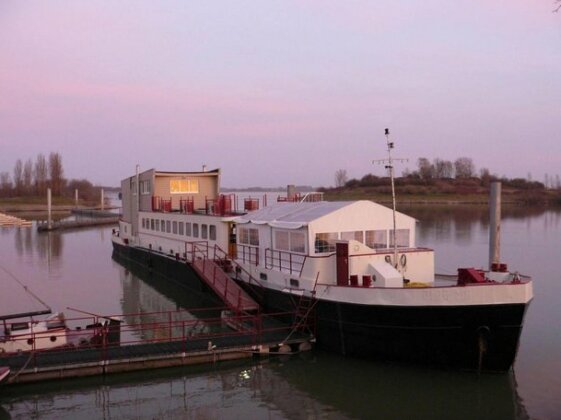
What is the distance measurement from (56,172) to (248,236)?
422ft

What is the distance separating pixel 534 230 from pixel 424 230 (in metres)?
12.1

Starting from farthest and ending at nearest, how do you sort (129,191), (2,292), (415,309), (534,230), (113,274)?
(534,230), (129,191), (113,274), (2,292), (415,309)

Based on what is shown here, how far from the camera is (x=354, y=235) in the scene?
18.0 metres

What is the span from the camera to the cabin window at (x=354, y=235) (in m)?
17.8

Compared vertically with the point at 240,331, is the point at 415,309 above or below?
above

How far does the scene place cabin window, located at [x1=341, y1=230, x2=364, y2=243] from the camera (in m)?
17.8

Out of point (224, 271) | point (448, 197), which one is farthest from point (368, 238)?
point (448, 197)

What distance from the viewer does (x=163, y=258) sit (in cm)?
3109

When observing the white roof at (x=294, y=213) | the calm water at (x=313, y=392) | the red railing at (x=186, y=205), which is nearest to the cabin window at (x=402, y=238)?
the white roof at (x=294, y=213)

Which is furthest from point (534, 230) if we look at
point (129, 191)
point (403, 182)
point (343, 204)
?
point (403, 182)

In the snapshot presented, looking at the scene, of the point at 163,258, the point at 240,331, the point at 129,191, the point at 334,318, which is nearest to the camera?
the point at 334,318

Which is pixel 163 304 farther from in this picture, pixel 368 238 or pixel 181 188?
pixel 368 238

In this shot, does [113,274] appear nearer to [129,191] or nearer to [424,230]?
[129,191]

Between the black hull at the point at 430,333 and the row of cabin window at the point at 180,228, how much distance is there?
11.4 m
